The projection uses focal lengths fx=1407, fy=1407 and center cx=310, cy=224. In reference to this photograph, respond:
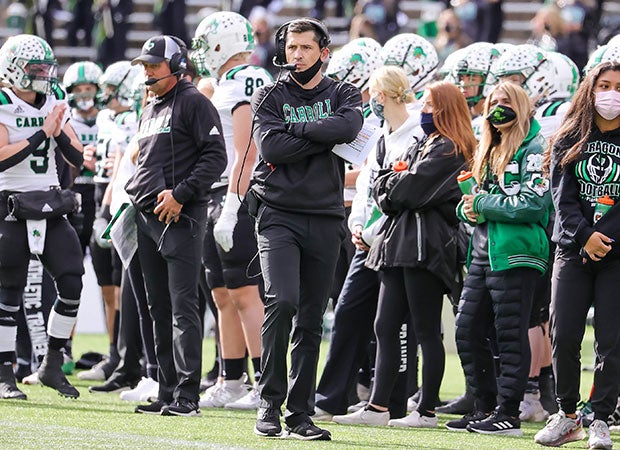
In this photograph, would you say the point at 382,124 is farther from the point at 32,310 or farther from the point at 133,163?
the point at 32,310

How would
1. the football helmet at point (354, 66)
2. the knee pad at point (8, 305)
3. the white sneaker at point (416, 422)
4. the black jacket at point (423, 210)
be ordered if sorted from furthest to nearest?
the football helmet at point (354, 66) → the knee pad at point (8, 305) → the white sneaker at point (416, 422) → the black jacket at point (423, 210)

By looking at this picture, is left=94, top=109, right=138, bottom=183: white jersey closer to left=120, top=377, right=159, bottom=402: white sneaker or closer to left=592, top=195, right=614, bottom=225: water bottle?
left=120, top=377, right=159, bottom=402: white sneaker

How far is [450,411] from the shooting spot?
8.62m

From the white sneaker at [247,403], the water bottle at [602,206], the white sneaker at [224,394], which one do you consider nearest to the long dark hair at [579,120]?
the water bottle at [602,206]

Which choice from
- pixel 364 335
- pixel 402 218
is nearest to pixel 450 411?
pixel 364 335

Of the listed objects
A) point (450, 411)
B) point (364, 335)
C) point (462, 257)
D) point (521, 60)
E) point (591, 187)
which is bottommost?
point (450, 411)

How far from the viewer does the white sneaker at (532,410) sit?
8.31m

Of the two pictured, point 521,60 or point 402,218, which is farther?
point 521,60

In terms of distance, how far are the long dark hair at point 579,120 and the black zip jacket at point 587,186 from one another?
1.2 inches

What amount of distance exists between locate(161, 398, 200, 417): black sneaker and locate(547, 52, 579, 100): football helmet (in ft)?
11.0

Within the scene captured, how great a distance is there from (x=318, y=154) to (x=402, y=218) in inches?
37.6

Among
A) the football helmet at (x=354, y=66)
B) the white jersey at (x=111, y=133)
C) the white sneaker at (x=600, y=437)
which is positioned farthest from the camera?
the white jersey at (x=111, y=133)

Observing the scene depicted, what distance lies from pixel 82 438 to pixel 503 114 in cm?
273

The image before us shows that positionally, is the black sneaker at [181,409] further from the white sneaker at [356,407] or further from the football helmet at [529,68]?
the football helmet at [529,68]
